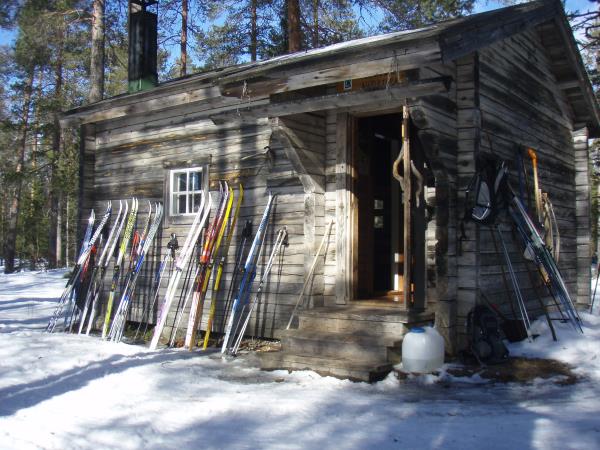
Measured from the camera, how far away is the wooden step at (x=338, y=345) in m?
6.16

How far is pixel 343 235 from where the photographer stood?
294 inches

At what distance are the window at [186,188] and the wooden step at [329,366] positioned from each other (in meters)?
3.20

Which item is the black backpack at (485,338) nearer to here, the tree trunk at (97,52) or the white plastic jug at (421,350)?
the white plastic jug at (421,350)

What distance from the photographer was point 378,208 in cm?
838

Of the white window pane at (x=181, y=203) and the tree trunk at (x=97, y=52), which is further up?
the tree trunk at (x=97, y=52)

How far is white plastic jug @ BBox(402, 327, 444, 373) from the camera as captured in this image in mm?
5824

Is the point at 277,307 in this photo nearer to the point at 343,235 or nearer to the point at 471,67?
the point at 343,235

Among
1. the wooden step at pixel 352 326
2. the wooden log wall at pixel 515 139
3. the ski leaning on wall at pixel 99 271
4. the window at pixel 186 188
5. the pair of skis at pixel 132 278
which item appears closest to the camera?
the wooden step at pixel 352 326

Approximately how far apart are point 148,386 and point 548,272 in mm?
5019

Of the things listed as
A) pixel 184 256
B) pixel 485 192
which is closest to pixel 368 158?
pixel 485 192

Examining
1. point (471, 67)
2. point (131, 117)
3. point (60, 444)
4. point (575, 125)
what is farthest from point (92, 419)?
point (575, 125)

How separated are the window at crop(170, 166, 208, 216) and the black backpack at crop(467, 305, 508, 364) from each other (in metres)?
4.25

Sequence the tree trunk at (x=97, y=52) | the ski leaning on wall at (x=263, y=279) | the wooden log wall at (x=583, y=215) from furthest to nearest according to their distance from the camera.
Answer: the tree trunk at (x=97, y=52)
the wooden log wall at (x=583, y=215)
the ski leaning on wall at (x=263, y=279)

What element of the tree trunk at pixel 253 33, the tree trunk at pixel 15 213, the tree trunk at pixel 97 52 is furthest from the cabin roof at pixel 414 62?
the tree trunk at pixel 15 213
